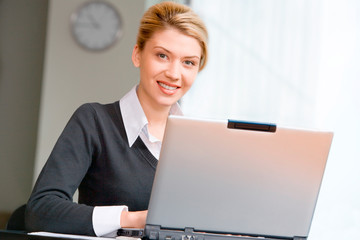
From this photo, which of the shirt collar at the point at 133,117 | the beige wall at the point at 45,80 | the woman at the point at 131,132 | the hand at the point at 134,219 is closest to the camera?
the hand at the point at 134,219

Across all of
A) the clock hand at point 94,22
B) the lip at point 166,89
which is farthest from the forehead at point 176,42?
the clock hand at point 94,22

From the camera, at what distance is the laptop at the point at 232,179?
45.3 inches

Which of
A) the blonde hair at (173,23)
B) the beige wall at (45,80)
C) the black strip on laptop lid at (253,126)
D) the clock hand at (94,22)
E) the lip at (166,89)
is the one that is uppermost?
the blonde hair at (173,23)

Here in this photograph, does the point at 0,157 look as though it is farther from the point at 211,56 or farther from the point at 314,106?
the point at 314,106

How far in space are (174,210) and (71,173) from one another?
18.6 inches

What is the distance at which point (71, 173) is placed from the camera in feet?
5.00

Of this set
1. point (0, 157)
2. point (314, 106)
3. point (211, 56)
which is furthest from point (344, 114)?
point (0, 157)

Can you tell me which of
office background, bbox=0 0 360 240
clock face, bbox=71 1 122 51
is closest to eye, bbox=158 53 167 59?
office background, bbox=0 0 360 240

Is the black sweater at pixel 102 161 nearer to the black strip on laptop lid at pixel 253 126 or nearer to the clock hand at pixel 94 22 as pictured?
the black strip on laptop lid at pixel 253 126

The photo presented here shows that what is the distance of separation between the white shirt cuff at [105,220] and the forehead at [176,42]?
0.64 m

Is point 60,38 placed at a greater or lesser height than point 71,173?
greater

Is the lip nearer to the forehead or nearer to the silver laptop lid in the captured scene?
the forehead

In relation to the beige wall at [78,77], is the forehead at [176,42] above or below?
above

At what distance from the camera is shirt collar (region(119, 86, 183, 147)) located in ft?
5.64
